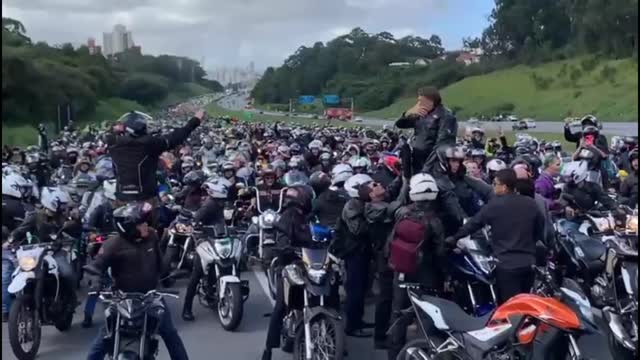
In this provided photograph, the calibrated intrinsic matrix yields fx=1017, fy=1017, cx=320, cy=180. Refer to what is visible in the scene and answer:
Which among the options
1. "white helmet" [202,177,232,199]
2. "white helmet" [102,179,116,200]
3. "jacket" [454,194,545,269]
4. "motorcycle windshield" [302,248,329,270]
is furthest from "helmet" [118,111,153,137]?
"jacket" [454,194,545,269]

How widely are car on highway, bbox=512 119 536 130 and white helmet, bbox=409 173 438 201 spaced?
81.3 feet

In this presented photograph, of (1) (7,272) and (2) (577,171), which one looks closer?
(1) (7,272)

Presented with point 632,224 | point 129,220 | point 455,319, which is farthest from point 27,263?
point 632,224

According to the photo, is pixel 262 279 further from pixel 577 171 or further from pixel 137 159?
pixel 577 171

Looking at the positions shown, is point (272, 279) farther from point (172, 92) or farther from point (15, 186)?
→ point (15, 186)

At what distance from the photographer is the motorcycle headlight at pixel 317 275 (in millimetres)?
7969

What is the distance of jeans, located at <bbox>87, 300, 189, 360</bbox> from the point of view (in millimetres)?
7129

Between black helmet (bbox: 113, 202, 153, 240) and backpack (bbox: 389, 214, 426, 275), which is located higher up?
→ black helmet (bbox: 113, 202, 153, 240)

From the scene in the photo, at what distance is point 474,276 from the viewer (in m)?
8.44

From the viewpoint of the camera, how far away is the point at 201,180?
14.1m

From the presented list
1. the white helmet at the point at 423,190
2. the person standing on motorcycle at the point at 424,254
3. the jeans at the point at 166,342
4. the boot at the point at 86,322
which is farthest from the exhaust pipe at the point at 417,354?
the boot at the point at 86,322

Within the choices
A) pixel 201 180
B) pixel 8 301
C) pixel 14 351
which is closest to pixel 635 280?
pixel 14 351

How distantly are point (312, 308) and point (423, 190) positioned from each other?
1.24 metres

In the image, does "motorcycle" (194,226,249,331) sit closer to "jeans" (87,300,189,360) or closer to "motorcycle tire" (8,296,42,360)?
"motorcycle tire" (8,296,42,360)
